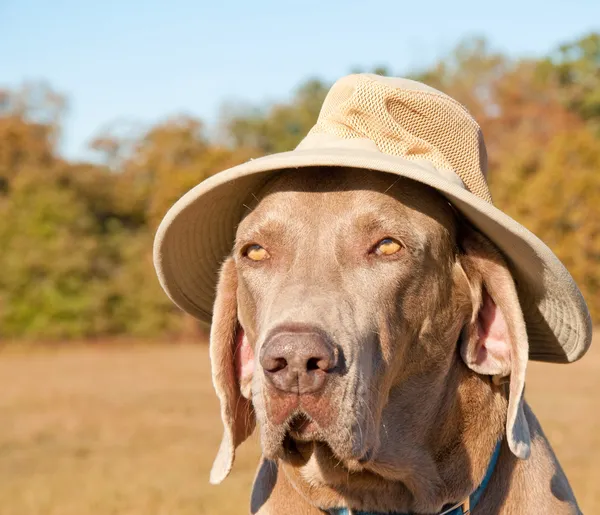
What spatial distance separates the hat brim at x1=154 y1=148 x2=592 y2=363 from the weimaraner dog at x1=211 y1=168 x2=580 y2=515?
0.36ft

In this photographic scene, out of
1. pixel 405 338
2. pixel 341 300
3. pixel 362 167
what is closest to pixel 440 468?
pixel 405 338

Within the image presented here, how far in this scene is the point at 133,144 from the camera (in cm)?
5388

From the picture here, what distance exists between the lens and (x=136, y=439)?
1309cm

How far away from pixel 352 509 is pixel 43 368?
79.9 ft

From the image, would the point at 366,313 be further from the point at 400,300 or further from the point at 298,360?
the point at 298,360

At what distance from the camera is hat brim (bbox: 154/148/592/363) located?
10.5 feet

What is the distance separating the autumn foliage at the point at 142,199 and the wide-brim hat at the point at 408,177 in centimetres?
3213

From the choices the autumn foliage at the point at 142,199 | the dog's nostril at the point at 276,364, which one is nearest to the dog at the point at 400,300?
the dog's nostril at the point at 276,364

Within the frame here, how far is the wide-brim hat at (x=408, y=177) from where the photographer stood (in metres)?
3.22

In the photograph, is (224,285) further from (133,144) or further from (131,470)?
(133,144)

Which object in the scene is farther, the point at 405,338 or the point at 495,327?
the point at 495,327

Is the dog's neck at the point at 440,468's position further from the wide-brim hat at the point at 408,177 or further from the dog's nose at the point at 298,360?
the dog's nose at the point at 298,360

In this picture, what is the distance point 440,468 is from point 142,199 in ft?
136

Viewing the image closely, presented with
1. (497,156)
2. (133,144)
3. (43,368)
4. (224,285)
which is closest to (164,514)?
(224,285)
